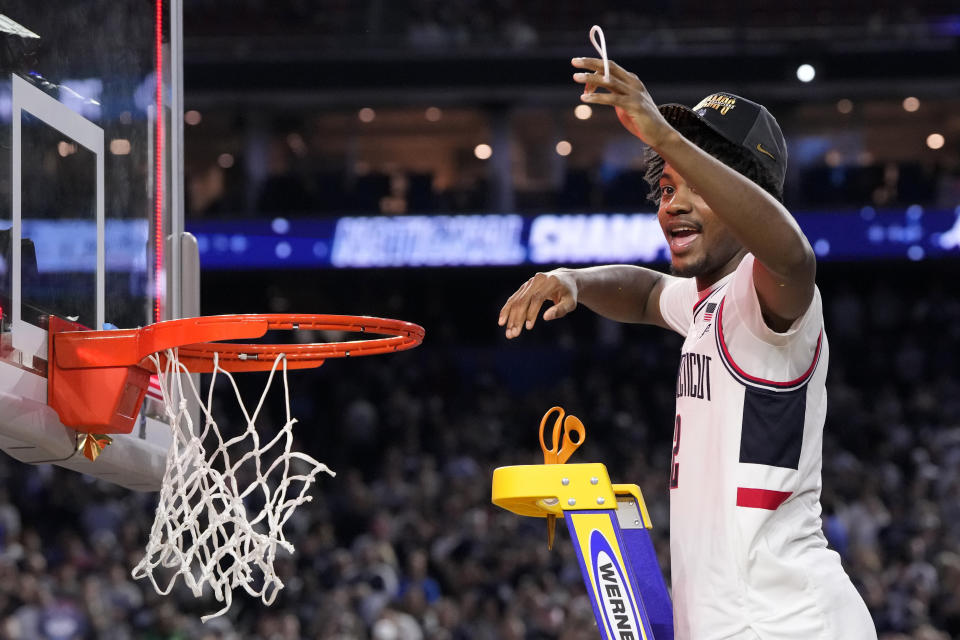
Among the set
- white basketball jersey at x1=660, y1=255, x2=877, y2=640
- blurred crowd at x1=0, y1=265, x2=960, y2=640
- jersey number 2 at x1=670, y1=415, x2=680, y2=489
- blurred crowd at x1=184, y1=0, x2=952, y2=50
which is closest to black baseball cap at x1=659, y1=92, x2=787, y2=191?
white basketball jersey at x1=660, y1=255, x2=877, y2=640

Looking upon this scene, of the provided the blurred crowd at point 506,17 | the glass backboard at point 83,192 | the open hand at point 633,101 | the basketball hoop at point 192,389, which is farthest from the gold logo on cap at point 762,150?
the blurred crowd at point 506,17

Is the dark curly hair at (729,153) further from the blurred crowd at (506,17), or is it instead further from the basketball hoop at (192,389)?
the blurred crowd at (506,17)

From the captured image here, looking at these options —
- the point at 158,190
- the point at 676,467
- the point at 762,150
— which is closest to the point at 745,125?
the point at 762,150

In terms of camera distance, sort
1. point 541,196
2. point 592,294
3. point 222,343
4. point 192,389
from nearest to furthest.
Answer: point 592,294
point 192,389
point 222,343
point 541,196

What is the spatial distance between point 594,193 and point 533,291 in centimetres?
1191

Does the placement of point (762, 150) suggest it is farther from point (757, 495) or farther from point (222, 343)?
point (222, 343)

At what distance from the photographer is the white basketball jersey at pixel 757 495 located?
87.6 inches

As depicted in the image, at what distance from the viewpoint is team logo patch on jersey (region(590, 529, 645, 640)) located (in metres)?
2.24

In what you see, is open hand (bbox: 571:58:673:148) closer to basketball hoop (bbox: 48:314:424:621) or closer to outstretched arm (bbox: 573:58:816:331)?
outstretched arm (bbox: 573:58:816:331)

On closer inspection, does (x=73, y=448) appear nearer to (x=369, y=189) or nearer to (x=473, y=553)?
(x=473, y=553)

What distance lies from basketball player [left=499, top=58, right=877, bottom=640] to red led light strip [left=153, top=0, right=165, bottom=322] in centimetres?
154

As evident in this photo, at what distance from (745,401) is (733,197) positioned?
0.44 metres

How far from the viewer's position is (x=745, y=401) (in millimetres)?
2293

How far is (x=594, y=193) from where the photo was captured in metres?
14.2
